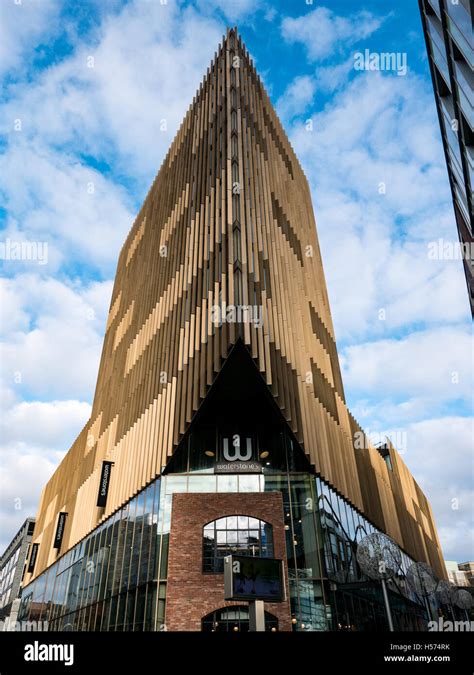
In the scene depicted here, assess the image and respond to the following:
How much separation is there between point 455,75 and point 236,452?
19134mm

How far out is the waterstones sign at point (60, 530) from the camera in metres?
37.7

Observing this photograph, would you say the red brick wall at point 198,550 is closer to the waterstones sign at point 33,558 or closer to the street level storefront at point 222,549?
the street level storefront at point 222,549

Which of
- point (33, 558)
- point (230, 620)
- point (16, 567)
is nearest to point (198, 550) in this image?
point (230, 620)

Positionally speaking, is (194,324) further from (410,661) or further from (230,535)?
(410,661)

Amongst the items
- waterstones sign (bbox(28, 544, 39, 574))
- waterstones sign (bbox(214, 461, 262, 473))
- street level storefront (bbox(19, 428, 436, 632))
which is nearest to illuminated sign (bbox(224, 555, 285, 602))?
street level storefront (bbox(19, 428, 436, 632))

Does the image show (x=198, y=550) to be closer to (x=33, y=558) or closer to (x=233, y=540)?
(x=233, y=540)

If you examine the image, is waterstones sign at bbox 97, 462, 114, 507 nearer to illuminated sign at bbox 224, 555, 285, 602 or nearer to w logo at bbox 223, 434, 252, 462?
w logo at bbox 223, 434, 252, 462

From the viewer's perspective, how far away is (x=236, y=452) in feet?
82.8

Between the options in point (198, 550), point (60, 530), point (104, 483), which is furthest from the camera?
point (60, 530)

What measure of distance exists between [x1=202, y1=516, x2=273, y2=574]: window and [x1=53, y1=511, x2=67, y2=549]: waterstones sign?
811 inches

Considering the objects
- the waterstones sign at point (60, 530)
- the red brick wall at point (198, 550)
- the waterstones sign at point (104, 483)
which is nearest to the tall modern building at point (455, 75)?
the red brick wall at point (198, 550)

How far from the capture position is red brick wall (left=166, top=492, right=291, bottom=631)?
68.6 ft

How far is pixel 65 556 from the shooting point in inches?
1415

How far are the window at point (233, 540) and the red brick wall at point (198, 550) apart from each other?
0.24 meters
